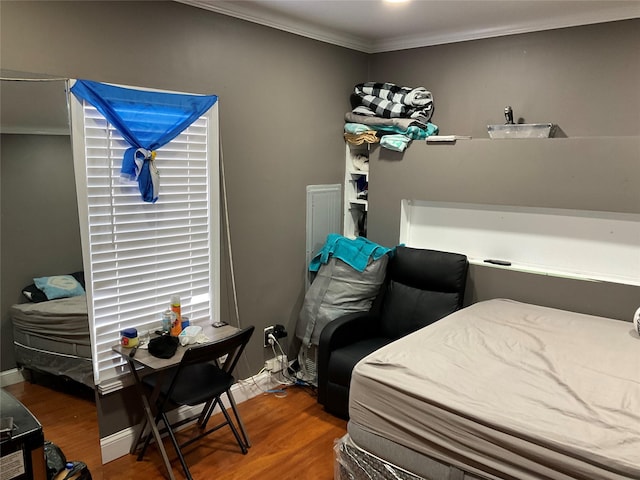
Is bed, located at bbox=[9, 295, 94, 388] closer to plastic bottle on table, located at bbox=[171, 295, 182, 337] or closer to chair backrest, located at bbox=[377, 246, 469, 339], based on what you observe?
plastic bottle on table, located at bbox=[171, 295, 182, 337]

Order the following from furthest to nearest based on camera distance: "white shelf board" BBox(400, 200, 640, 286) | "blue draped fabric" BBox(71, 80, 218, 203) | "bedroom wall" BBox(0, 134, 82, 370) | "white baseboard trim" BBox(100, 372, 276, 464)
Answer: "white shelf board" BBox(400, 200, 640, 286) → "white baseboard trim" BBox(100, 372, 276, 464) → "blue draped fabric" BBox(71, 80, 218, 203) → "bedroom wall" BBox(0, 134, 82, 370)

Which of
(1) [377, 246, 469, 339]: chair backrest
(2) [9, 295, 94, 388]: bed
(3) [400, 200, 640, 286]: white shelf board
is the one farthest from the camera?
(1) [377, 246, 469, 339]: chair backrest

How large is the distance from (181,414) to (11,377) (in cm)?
111

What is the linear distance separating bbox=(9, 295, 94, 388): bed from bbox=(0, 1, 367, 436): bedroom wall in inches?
12.3

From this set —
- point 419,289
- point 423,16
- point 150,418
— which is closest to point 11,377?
point 150,418

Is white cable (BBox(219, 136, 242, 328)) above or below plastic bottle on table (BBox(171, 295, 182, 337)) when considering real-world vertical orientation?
above

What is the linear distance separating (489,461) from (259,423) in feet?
5.60

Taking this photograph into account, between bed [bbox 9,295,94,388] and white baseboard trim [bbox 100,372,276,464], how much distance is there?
390 mm

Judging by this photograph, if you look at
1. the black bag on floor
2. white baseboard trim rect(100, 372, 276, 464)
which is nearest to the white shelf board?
white baseboard trim rect(100, 372, 276, 464)

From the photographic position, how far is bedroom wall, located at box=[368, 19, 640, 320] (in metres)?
2.88

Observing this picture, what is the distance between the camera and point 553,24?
10.2 feet

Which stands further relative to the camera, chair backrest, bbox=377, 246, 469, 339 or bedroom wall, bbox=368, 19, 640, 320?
chair backrest, bbox=377, 246, 469, 339

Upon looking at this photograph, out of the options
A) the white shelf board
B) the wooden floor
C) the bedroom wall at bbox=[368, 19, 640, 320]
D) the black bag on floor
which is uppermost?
the bedroom wall at bbox=[368, 19, 640, 320]

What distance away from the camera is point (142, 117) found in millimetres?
2590
